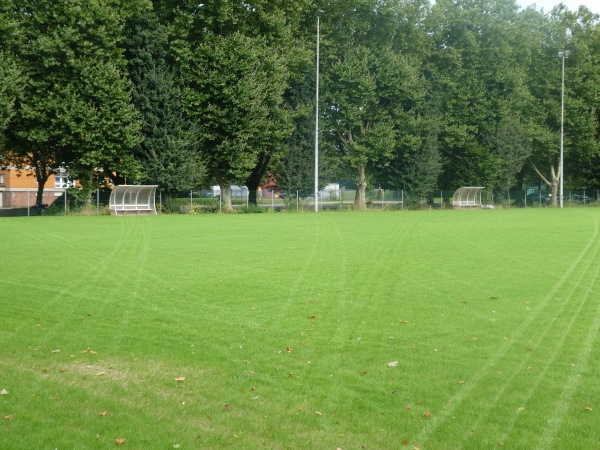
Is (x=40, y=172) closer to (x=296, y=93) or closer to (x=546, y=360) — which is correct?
(x=296, y=93)

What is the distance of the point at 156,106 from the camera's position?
4125 centimetres

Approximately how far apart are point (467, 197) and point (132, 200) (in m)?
31.5

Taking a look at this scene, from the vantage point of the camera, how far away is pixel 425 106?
57375mm

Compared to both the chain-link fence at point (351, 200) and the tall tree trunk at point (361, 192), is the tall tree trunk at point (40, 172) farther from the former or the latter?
the tall tree trunk at point (361, 192)

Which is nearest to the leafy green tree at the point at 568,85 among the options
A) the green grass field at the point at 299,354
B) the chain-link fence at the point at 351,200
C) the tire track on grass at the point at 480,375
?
the chain-link fence at the point at 351,200

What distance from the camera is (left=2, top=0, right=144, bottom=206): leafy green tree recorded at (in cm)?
3684

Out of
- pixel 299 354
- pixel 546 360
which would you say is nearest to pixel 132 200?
pixel 299 354

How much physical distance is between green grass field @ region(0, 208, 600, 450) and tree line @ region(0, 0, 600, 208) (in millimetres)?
24279

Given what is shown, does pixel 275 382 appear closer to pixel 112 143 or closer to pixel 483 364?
pixel 483 364

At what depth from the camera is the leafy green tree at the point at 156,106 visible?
135 ft

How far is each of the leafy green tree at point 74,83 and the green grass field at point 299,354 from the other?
75.7 ft

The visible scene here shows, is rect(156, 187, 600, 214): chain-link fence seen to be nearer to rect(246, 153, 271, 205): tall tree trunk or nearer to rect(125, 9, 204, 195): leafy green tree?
rect(246, 153, 271, 205): tall tree trunk

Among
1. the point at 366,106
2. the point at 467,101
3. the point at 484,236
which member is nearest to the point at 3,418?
the point at 484,236

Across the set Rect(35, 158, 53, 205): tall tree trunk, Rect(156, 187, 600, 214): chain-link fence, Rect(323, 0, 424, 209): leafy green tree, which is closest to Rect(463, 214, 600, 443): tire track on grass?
Rect(156, 187, 600, 214): chain-link fence
